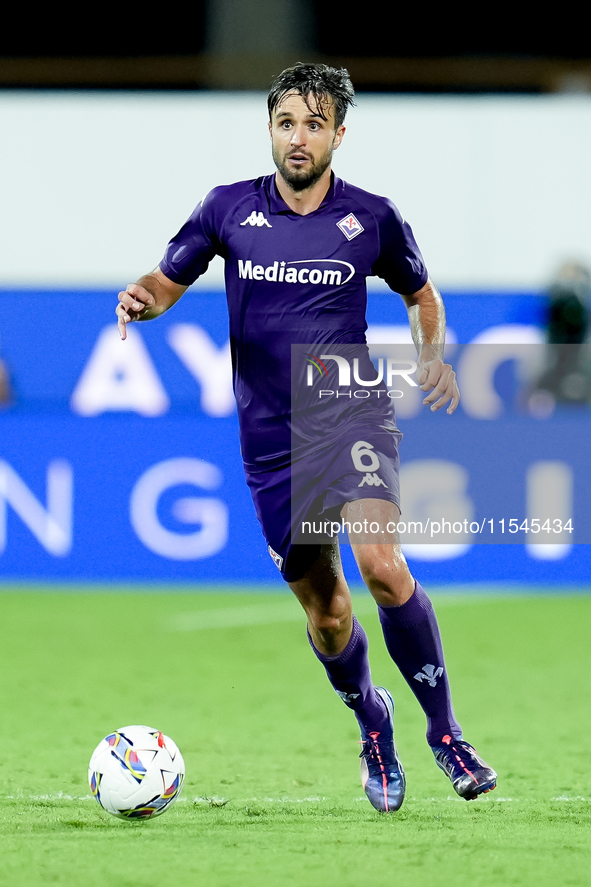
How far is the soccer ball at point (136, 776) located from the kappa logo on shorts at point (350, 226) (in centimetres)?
170

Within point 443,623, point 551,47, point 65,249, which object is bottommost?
point 443,623

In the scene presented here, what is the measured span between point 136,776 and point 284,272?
1615mm

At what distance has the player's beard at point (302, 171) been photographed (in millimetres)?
4305

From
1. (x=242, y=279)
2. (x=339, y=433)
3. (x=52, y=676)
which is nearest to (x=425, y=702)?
(x=339, y=433)

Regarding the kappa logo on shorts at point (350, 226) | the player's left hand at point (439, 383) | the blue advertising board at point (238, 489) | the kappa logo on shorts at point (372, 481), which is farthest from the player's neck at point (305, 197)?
the blue advertising board at point (238, 489)

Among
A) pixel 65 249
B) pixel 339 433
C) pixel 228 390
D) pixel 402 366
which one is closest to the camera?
pixel 339 433

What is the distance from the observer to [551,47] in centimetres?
1531

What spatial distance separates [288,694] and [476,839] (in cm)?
300

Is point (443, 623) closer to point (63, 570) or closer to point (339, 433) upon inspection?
point (63, 570)

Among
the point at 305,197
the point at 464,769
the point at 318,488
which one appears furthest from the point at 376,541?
the point at 305,197

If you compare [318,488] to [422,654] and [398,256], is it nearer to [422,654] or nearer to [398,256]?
[422,654]

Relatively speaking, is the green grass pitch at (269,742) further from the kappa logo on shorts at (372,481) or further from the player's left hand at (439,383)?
the player's left hand at (439,383)

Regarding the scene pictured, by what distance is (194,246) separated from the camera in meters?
4.52

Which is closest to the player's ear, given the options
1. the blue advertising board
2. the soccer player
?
the soccer player
